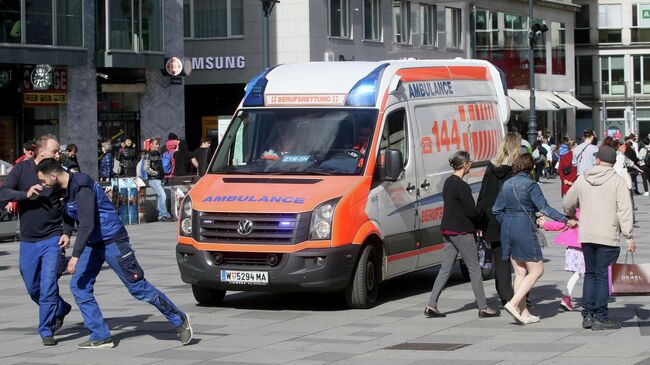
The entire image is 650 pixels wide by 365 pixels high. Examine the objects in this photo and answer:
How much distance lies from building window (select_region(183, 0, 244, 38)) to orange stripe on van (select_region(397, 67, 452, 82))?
107 feet

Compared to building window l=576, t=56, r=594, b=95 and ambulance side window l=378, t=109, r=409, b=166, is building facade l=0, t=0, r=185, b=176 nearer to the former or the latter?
ambulance side window l=378, t=109, r=409, b=166

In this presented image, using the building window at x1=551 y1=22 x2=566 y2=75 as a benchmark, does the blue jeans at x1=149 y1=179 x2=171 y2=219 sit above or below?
below

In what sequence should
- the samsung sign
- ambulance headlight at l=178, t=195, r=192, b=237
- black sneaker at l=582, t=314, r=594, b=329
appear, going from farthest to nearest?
the samsung sign < ambulance headlight at l=178, t=195, r=192, b=237 < black sneaker at l=582, t=314, r=594, b=329

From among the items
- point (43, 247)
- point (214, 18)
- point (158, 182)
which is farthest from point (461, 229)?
point (214, 18)

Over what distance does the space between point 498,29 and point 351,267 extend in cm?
4988

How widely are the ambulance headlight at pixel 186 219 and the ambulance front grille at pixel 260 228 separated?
30 centimetres

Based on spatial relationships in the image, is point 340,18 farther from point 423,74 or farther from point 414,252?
point 414,252

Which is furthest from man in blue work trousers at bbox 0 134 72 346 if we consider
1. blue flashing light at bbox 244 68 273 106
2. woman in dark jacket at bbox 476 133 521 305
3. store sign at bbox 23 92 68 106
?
store sign at bbox 23 92 68 106

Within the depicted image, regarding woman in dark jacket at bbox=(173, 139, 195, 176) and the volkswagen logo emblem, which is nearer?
the volkswagen logo emblem

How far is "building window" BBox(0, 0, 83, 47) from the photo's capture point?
119 feet

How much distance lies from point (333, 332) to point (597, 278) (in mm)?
2460

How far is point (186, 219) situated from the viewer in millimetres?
14430

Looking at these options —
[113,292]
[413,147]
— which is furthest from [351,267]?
[113,292]

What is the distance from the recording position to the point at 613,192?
12.3 m
